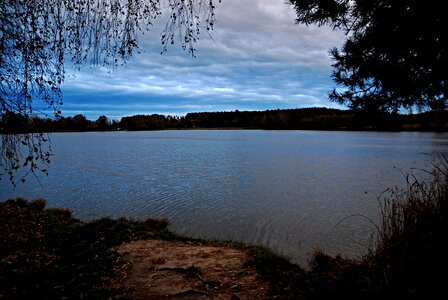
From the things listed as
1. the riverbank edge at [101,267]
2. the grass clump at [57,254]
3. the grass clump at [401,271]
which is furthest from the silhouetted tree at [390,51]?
the grass clump at [57,254]

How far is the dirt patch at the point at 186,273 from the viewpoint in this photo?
228 inches

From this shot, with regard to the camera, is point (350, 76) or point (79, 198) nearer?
point (350, 76)

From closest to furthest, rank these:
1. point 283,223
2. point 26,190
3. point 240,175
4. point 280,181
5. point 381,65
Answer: point 381,65, point 283,223, point 26,190, point 280,181, point 240,175

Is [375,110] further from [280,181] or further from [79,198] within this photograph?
[280,181]

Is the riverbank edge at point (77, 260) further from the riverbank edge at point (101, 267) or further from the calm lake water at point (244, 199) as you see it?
the calm lake water at point (244, 199)

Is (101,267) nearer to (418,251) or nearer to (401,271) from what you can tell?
(401,271)

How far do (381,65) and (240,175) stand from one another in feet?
76.1

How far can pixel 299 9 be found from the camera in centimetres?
627

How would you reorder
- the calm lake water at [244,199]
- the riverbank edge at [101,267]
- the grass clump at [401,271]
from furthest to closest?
the calm lake water at [244,199]
the riverbank edge at [101,267]
the grass clump at [401,271]

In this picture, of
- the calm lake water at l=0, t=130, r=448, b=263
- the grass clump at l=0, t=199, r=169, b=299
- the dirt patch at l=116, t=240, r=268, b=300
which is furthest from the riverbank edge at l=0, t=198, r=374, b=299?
the calm lake water at l=0, t=130, r=448, b=263

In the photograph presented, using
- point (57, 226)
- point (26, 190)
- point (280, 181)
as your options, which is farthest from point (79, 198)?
point (280, 181)

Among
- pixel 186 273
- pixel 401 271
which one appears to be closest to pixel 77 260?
pixel 186 273

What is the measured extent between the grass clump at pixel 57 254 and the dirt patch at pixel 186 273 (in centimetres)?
42

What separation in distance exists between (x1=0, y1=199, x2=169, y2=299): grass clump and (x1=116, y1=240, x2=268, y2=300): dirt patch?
1.38 ft
